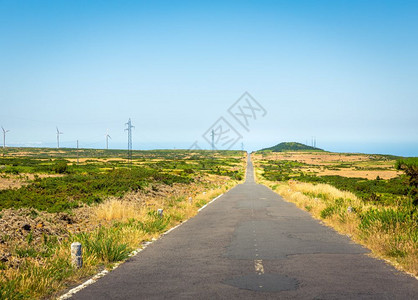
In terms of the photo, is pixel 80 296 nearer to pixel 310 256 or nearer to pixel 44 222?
pixel 310 256

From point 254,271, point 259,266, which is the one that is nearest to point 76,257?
point 254,271

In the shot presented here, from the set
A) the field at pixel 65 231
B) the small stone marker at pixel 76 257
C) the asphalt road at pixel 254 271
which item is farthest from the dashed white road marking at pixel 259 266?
the small stone marker at pixel 76 257

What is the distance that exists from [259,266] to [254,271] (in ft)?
1.55

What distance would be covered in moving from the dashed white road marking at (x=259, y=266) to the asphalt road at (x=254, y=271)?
0.07 feet

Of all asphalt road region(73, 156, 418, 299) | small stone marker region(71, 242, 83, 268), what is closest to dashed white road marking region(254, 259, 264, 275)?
asphalt road region(73, 156, 418, 299)

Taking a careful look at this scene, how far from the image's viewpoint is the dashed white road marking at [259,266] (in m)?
7.86

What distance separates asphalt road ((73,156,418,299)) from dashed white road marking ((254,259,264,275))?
0.07 ft

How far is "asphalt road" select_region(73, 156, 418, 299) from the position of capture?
640 centimetres

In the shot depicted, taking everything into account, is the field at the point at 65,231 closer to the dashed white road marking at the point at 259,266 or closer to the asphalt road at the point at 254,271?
the asphalt road at the point at 254,271

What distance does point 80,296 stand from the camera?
20.7ft

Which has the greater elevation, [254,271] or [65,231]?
[254,271]

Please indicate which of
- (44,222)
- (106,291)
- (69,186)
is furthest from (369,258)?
(69,186)

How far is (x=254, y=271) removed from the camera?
7.87m

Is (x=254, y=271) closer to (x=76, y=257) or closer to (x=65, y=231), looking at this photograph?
(x=76, y=257)
